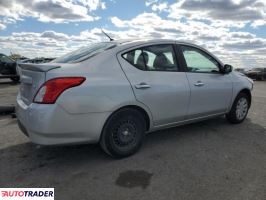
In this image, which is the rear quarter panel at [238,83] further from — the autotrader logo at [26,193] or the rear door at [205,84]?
the autotrader logo at [26,193]

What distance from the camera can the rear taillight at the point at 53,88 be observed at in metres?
3.46

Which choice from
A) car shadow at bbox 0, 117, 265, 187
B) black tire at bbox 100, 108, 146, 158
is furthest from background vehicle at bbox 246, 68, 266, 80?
black tire at bbox 100, 108, 146, 158

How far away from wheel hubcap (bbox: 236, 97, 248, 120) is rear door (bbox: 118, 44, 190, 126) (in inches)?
68.0

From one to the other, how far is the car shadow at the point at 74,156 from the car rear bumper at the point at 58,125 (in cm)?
42

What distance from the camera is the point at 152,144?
4.76m

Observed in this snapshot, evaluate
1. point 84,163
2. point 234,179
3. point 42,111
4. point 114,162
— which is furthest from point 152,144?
point 42,111

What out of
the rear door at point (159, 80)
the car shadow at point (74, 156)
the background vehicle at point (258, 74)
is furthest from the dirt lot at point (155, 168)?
the background vehicle at point (258, 74)

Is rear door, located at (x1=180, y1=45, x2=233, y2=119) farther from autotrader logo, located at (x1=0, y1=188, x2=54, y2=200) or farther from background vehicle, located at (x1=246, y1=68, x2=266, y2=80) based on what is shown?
background vehicle, located at (x1=246, y1=68, x2=266, y2=80)

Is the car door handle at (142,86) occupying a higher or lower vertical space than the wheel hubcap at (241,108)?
higher

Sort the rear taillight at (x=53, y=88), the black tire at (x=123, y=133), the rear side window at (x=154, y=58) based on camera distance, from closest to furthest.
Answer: the rear taillight at (x=53, y=88), the black tire at (x=123, y=133), the rear side window at (x=154, y=58)

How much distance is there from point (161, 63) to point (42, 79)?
1855 millimetres

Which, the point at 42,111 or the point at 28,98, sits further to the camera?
the point at 28,98

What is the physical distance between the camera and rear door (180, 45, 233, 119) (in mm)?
4887

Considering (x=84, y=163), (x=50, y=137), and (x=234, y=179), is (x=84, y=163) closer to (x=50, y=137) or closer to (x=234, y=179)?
(x=50, y=137)
